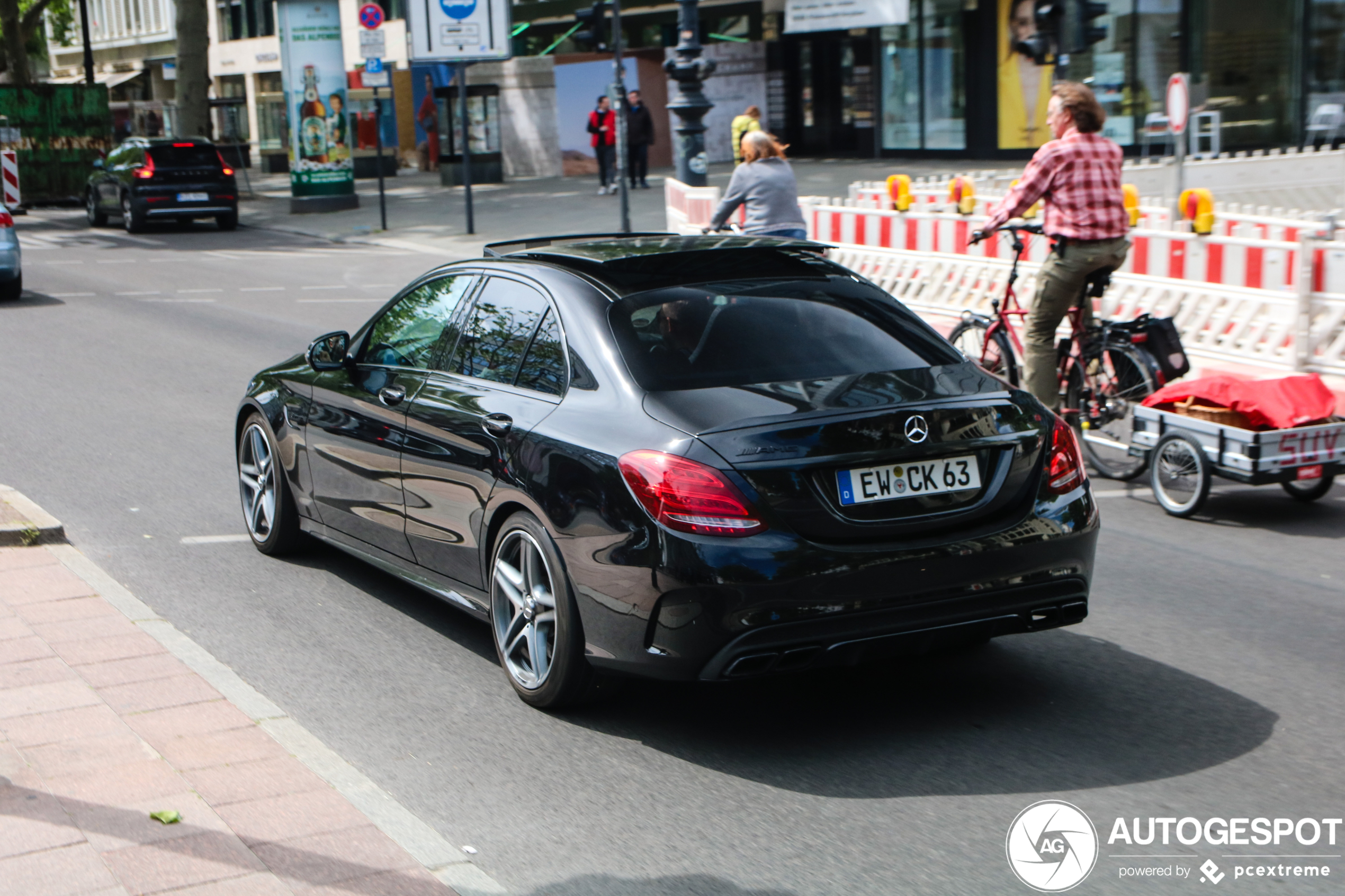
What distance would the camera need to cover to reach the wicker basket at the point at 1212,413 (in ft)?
24.5

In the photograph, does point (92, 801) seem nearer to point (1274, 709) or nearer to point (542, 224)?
point (1274, 709)

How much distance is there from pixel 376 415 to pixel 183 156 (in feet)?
82.1

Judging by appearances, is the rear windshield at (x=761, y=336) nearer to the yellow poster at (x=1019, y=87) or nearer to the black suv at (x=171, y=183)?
the black suv at (x=171, y=183)

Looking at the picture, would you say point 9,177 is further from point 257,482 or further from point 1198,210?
point 1198,210

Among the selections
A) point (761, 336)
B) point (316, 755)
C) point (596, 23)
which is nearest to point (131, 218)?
point (596, 23)

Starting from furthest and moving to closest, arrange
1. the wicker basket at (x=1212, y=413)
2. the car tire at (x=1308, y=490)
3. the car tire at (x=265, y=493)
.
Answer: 1. the car tire at (x=1308, y=490)
2. the wicker basket at (x=1212, y=413)
3. the car tire at (x=265, y=493)

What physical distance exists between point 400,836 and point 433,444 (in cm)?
184

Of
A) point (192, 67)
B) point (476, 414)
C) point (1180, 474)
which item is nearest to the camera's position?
point (476, 414)

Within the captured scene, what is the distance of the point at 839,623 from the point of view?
4.36 metres

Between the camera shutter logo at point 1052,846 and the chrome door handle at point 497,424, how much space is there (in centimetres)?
206

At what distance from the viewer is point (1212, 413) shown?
7566 millimetres

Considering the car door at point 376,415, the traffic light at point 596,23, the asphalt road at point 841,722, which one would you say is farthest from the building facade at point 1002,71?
the car door at point 376,415

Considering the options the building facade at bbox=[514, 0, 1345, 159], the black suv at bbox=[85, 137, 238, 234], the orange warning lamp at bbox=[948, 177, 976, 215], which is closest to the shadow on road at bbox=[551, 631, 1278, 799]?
the orange warning lamp at bbox=[948, 177, 976, 215]

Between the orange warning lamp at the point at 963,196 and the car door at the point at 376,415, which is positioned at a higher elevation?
the orange warning lamp at the point at 963,196
